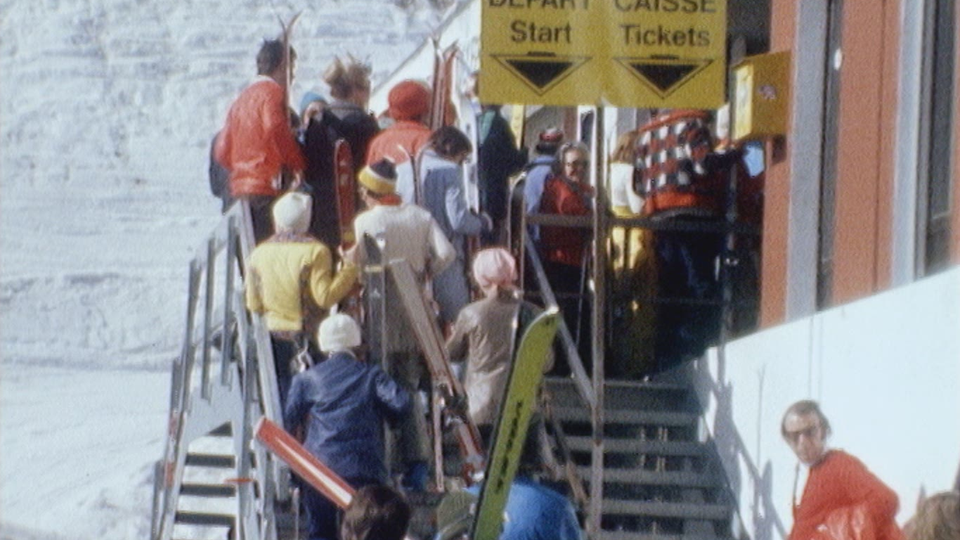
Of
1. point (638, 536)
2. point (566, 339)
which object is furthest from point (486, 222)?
point (638, 536)

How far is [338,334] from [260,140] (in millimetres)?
1919

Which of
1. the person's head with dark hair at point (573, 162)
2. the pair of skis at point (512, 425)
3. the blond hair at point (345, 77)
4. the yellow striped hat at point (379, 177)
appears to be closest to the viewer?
the pair of skis at point (512, 425)

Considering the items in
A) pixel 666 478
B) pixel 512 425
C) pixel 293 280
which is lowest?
pixel 666 478

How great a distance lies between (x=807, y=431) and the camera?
1023 cm

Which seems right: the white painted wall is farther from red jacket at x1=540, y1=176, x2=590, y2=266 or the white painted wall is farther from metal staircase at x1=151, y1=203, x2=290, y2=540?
metal staircase at x1=151, y1=203, x2=290, y2=540

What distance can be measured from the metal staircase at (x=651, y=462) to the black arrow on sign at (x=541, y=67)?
1701 mm

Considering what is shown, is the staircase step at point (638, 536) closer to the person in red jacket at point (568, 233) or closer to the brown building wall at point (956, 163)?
the person in red jacket at point (568, 233)

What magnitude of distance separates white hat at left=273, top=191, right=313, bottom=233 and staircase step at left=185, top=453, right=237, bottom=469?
384cm

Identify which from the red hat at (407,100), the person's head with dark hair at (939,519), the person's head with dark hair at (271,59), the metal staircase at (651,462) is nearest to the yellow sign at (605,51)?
the red hat at (407,100)

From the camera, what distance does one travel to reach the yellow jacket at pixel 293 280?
12609 mm

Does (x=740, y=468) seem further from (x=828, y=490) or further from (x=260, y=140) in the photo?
(x=828, y=490)

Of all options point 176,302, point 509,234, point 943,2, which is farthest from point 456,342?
point 176,302

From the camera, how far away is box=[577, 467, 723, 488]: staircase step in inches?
535

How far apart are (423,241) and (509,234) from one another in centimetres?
129
